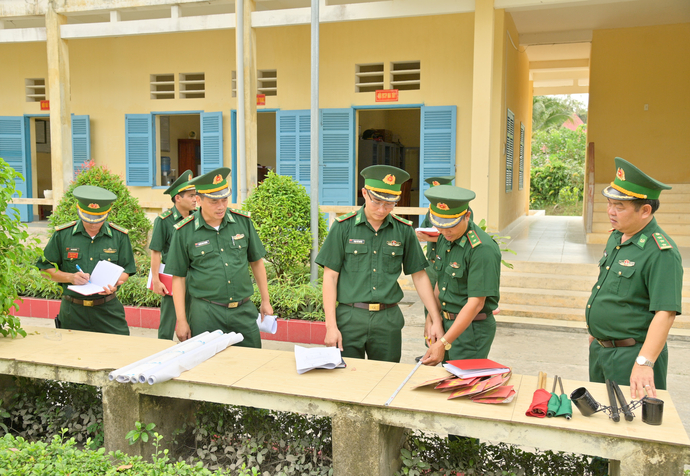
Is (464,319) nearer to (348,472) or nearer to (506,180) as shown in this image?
(348,472)

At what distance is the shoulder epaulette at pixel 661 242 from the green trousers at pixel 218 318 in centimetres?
234

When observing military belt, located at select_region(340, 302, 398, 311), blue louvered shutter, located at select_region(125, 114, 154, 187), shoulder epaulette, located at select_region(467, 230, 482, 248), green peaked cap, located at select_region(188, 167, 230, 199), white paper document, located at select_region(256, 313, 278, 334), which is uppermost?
blue louvered shutter, located at select_region(125, 114, 154, 187)

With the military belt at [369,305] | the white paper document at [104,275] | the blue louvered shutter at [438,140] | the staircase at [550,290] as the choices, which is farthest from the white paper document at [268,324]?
the blue louvered shutter at [438,140]

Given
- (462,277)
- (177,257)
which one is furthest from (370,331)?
(177,257)

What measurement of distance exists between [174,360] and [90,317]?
67.8 inches

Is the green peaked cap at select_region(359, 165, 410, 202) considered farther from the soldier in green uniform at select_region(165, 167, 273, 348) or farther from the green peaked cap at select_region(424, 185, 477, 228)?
the soldier in green uniform at select_region(165, 167, 273, 348)

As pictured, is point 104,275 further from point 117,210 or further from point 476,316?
point 117,210

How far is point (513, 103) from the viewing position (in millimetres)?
11508

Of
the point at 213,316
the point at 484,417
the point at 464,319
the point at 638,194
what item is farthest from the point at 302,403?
the point at 638,194

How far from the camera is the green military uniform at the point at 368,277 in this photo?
133 inches

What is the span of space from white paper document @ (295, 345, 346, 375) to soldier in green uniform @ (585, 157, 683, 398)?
130cm

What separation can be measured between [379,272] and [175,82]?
887cm

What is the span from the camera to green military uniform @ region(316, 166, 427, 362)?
339 centimetres

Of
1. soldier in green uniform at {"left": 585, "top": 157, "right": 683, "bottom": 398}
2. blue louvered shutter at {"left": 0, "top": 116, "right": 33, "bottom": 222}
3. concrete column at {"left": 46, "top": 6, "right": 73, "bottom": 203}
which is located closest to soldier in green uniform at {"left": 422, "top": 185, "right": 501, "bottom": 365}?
soldier in green uniform at {"left": 585, "top": 157, "right": 683, "bottom": 398}
